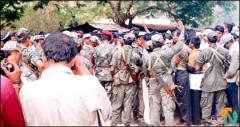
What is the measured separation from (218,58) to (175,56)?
0.74 m

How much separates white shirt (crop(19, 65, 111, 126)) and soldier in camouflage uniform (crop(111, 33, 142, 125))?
5.85 m

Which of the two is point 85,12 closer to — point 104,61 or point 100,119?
point 104,61

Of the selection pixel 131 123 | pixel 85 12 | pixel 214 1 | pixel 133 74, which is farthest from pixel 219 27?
pixel 85 12

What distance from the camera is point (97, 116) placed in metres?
2.88

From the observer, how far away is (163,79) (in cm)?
830

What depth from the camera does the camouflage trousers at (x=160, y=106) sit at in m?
8.41

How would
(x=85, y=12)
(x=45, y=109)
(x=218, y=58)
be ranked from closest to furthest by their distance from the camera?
(x=45, y=109) → (x=218, y=58) → (x=85, y=12)

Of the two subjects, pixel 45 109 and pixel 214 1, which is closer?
pixel 45 109

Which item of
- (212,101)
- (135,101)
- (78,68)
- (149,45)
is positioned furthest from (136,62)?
(78,68)

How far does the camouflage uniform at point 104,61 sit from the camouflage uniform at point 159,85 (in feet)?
2.78

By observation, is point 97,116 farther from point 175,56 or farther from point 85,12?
point 85,12

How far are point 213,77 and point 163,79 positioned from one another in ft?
2.73

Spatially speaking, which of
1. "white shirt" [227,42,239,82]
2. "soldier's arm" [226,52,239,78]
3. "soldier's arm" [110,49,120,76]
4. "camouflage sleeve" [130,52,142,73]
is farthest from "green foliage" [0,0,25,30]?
"soldier's arm" [226,52,239,78]

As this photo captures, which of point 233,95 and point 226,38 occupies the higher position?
point 226,38
